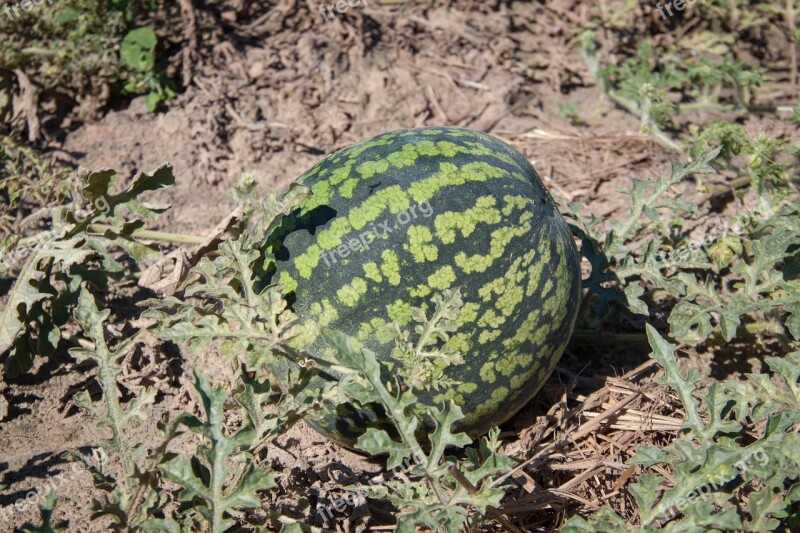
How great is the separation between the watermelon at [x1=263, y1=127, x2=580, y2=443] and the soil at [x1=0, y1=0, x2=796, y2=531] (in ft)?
1.65

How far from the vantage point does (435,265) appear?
2779mm

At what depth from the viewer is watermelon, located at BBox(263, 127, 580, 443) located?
9.11 feet

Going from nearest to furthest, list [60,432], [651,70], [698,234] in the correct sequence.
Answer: [60,432]
[698,234]
[651,70]

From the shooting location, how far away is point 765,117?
16.5 ft

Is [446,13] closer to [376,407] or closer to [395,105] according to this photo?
[395,105]

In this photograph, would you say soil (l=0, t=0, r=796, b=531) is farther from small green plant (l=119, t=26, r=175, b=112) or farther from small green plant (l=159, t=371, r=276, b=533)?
small green plant (l=159, t=371, r=276, b=533)

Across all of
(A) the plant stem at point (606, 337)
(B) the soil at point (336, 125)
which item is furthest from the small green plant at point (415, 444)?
(A) the plant stem at point (606, 337)

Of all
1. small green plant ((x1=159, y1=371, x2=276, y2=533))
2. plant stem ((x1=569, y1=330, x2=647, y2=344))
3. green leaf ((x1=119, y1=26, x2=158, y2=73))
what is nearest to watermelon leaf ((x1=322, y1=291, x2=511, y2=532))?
small green plant ((x1=159, y1=371, x2=276, y2=533))

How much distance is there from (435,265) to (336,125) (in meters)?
2.29

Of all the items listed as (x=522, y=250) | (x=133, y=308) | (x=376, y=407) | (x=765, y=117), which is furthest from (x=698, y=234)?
(x=133, y=308)

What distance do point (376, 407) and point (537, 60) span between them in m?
3.42

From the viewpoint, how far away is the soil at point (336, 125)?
11.1ft

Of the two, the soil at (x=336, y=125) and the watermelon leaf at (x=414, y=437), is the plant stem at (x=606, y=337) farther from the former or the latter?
the watermelon leaf at (x=414, y=437)

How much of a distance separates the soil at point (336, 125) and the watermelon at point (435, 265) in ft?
1.65
